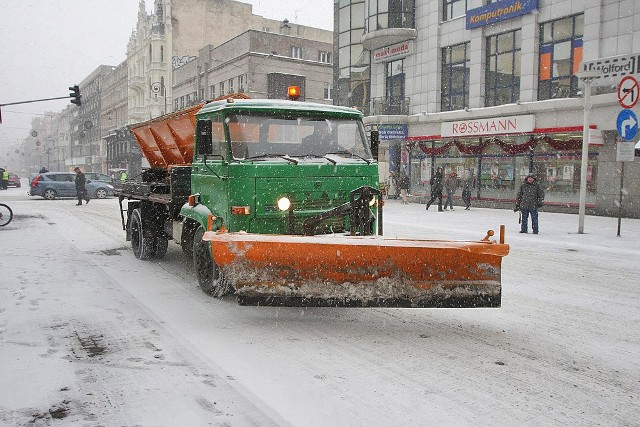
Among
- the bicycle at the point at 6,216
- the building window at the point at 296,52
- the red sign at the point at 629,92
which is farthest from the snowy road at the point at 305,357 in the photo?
the building window at the point at 296,52

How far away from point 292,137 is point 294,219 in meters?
1.08

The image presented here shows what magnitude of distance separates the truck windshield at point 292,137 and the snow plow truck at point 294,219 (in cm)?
1

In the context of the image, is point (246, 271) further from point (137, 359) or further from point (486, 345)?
point (486, 345)

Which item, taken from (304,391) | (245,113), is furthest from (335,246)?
(245,113)

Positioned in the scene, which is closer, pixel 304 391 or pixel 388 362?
pixel 304 391

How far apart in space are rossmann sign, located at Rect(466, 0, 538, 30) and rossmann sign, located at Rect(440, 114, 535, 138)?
4.56 meters

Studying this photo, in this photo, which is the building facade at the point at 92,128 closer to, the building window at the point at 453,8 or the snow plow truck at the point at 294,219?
the building window at the point at 453,8

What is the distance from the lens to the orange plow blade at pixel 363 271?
507 cm

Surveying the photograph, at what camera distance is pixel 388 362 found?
4.52m

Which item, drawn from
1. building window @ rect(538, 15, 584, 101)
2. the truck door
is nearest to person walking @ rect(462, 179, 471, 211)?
building window @ rect(538, 15, 584, 101)

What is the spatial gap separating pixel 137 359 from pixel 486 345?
125 inches

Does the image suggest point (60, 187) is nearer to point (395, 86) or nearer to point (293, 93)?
point (395, 86)

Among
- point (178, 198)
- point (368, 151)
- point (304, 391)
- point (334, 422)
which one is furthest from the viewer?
point (178, 198)

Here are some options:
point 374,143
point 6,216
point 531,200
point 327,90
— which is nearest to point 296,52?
point 327,90
